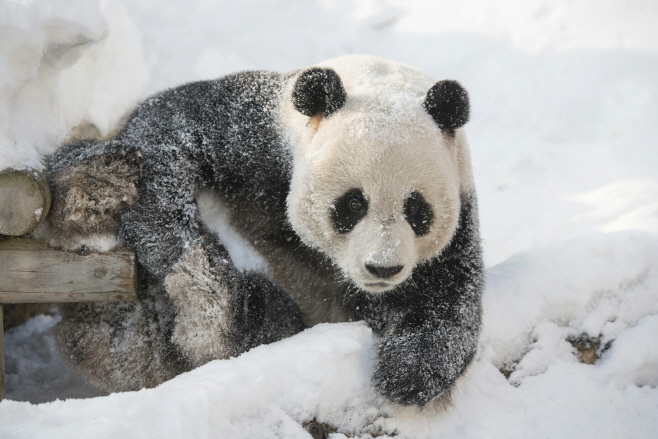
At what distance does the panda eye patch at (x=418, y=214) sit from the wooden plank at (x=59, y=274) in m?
1.24

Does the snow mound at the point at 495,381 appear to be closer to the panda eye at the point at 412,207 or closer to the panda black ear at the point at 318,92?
the panda eye at the point at 412,207

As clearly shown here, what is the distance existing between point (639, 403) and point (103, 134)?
3.75 meters

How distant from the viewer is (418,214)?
242 cm

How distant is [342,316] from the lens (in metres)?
2.92

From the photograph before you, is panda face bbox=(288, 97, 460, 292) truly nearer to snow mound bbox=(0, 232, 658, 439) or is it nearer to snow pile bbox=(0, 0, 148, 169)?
snow mound bbox=(0, 232, 658, 439)

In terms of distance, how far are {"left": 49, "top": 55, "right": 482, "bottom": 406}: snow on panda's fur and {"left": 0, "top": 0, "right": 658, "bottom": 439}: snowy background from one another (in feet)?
0.90

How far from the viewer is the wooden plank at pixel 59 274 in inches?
97.3

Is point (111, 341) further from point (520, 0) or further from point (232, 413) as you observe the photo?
point (520, 0)

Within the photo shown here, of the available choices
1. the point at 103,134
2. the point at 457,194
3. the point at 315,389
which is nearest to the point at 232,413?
the point at 315,389

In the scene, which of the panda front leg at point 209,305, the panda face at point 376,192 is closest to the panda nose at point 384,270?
the panda face at point 376,192

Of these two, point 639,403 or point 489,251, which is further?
point 489,251

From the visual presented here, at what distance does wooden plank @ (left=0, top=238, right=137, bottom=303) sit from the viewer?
247cm

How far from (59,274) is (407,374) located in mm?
1559

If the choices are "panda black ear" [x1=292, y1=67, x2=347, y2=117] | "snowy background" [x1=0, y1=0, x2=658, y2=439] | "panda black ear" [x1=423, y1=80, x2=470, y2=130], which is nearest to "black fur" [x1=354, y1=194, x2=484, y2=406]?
"snowy background" [x1=0, y1=0, x2=658, y2=439]
